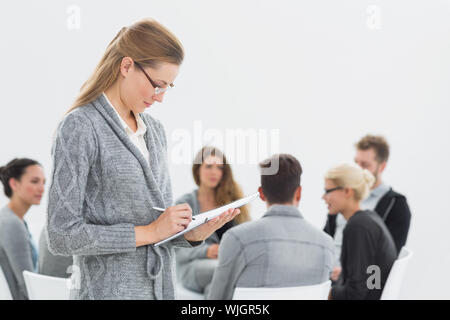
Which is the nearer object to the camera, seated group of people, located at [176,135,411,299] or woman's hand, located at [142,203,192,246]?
woman's hand, located at [142,203,192,246]

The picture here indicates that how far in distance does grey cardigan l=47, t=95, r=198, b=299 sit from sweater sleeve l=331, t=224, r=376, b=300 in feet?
4.19

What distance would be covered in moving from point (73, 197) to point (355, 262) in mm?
1583

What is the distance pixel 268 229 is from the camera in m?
1.88

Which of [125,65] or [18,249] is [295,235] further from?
[18,249]

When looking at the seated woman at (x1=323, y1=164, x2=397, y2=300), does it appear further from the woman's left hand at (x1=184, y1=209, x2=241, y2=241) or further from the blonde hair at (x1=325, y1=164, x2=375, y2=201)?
the woman's left hand at (x1=184, y1=209, x2=241, y2=241)

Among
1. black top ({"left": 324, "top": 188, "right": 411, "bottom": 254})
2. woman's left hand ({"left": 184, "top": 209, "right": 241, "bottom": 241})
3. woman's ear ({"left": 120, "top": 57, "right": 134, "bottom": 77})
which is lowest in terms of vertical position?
black top ({"left": 324, "top": 188, "right": 411, "bottom": 254})

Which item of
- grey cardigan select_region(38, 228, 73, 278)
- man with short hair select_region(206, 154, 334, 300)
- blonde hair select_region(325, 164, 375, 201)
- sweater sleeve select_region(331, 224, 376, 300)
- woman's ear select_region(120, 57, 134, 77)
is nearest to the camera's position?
woman's ear select_region(120, 57, 134, 77)

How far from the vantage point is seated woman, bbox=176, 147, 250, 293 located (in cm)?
265

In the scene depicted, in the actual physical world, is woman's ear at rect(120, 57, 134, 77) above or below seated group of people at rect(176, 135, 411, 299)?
above

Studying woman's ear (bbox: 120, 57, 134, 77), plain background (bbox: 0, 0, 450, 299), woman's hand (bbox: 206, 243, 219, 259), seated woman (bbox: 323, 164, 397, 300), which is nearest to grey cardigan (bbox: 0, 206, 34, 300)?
woman's hand (bbox: 206, 243, 219, 259)

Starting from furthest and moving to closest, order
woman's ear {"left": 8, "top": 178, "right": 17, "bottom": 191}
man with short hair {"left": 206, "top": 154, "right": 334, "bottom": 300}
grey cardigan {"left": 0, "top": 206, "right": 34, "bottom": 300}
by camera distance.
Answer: woman's ear {"left": 8, "top": 178, "right": 17, "bottom": 191} < grey cardigan {"left": 0, "top": 206, "right": 34, "bottom": 300} < man with short hair {"left": 206, "top": 154, "right": 334, "bottom": 300}
